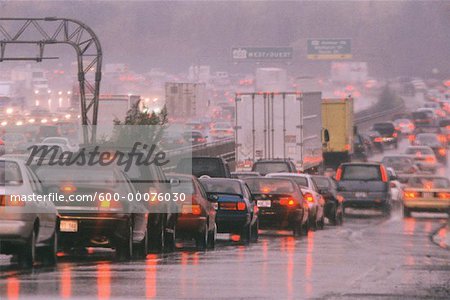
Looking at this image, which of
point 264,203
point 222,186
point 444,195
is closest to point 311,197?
point 264,203

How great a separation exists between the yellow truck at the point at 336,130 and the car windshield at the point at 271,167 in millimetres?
16424

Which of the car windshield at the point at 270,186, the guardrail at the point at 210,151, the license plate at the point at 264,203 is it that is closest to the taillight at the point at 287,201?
the car windshield at the point at 270,186

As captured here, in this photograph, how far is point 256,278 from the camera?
18.7m

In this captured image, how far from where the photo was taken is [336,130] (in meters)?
63.2

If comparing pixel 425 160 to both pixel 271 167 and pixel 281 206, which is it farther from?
pixel 281 206

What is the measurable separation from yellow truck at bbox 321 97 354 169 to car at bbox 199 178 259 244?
32533 millimetres

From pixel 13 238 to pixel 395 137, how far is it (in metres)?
86.8

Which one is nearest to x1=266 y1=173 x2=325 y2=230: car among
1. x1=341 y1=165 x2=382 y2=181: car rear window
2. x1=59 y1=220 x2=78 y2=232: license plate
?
x1=341 y1=165 x2=382 y2=181: car rear window

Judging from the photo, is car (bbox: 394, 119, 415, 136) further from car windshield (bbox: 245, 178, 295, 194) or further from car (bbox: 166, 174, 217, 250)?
car (bbox: 166, 174, 217, 250)

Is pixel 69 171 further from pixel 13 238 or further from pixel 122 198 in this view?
pixel 13 238

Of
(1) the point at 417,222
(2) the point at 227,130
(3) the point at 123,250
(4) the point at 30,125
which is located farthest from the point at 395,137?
(3) the point at 123,250

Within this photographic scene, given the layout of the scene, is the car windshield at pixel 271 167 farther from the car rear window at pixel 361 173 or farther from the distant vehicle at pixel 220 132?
the distant vehicle at pixel 220 132

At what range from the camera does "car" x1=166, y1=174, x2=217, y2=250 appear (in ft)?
84.8

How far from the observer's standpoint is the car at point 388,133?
4026 inches
